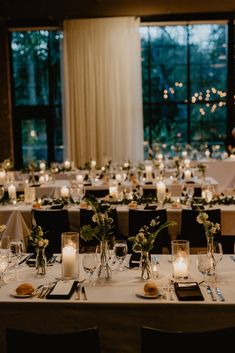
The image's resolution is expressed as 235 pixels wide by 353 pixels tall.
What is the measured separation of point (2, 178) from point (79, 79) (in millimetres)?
4979

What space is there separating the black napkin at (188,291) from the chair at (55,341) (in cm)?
70

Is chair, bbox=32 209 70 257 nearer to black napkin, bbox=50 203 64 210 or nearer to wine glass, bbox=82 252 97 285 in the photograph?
black napkin, bbox=50 203 64 210

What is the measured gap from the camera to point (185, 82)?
1309 centimetres

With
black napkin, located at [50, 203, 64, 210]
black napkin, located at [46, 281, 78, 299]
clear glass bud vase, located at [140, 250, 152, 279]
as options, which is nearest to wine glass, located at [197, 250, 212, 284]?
clear glass bud vase, located at [140, 250, 152, 279]

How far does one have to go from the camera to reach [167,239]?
5.75 meters

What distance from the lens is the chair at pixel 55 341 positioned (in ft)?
7.50

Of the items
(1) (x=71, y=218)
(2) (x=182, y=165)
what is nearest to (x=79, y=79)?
(2) (x=182, y=165)

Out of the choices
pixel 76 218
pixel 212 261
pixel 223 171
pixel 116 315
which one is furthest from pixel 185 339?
pixel 223 171


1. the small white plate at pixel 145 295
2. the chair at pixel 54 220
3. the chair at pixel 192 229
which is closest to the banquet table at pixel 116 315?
the small white plate at pixel 145 295

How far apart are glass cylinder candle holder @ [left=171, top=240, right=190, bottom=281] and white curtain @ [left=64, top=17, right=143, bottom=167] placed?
9666 mm

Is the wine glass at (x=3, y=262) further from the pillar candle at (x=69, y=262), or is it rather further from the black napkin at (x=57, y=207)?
the black napkin at (x=57, y=207)

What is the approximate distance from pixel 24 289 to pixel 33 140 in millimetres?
10655

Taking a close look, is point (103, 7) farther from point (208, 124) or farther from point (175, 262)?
point (175, 262)

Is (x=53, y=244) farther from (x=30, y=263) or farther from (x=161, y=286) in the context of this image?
(x=161, y=286)
